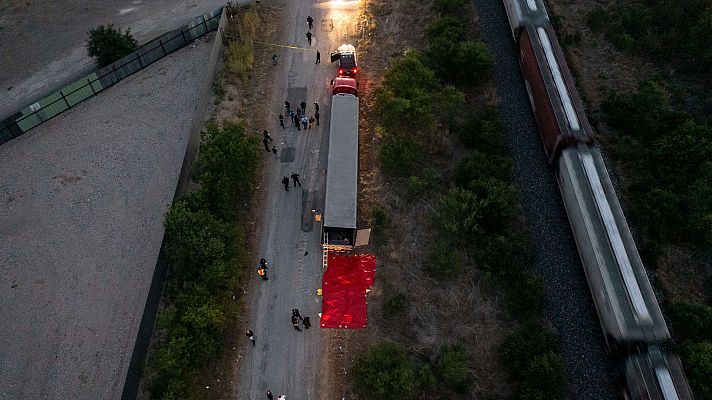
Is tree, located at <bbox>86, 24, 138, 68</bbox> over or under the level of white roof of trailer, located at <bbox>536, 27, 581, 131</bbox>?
over

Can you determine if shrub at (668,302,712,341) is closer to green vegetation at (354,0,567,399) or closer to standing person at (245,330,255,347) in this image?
green vegetation at (354,0,567,399)

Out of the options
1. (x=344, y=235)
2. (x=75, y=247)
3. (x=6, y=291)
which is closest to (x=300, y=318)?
(x=344, y=235)

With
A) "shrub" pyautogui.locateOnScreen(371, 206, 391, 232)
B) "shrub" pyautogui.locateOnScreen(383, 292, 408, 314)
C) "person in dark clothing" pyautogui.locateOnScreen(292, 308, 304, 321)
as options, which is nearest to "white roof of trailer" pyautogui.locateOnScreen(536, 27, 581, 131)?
"shrub" pyautogui.locateOnScreen(371, 206, 391, 232)

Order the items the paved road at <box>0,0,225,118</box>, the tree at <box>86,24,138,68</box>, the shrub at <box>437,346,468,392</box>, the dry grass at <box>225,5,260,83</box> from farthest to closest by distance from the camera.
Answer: the paved road at <box>0,0,225,118</box> < the tree at <box>86,24,138,68</box> < the dry grass at <box>225,5,260,83</box> < the shrub at <box>437,346,468,392</box>

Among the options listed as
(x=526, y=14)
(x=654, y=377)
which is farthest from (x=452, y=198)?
(x=526, y=14)

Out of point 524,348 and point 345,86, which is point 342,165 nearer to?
point 345,86

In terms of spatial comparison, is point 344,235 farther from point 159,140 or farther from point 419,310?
point 159,140
